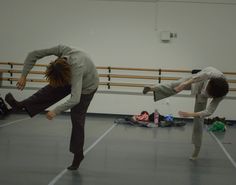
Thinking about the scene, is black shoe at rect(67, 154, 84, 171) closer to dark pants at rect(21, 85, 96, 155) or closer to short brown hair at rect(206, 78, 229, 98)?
dark pants at rect(21, 85, 96, 155)

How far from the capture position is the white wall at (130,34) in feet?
30.2

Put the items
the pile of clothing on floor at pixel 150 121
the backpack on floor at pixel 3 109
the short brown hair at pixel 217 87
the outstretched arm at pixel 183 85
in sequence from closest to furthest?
1. the short brown hair at pixel 217 87
2. the outstretched arm at pixel 183 85
3. the pile of clothing on floor at pixel 150 121
4. the backpack on floor at pixel 3 109

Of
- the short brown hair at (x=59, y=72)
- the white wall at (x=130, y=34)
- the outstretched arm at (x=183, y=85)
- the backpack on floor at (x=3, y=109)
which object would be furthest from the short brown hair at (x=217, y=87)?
the backpack on floor at (x=3, y=109)

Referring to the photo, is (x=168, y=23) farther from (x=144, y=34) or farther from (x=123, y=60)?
(x=123, y=60)

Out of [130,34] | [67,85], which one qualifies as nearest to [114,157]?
[67,85]

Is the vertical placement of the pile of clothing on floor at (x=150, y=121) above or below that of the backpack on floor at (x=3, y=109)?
below

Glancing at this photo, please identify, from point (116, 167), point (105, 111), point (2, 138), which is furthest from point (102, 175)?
point (105, 111)

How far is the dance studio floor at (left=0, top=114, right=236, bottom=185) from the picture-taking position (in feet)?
13.3

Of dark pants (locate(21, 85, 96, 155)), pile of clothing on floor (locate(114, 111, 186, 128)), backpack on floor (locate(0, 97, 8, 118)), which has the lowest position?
pile of clothing on floor (locate(114, 111, 186, 128))

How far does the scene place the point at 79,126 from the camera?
4.20 meters

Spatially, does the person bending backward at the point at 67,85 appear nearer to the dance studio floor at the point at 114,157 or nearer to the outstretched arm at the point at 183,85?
the dance studio floor at the point at 114,157

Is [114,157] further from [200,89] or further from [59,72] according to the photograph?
[59,72]

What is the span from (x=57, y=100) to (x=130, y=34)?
217 inches

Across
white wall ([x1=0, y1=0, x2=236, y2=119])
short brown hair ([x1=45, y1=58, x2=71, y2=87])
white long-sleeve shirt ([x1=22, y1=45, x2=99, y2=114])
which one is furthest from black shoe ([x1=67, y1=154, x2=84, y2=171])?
white wall ([x1=0, y1=0, x2=236, y2=119])
